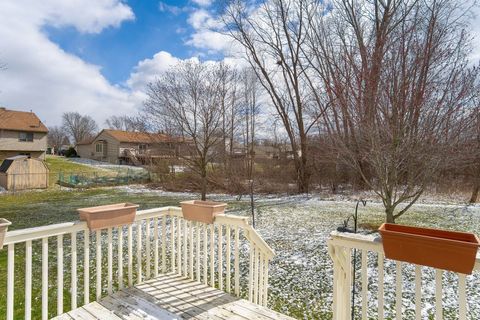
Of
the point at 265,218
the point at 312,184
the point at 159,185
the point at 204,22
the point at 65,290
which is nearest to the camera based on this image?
the point at 65,290

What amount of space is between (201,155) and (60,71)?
17.3 ft

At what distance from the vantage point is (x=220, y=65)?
1055cm

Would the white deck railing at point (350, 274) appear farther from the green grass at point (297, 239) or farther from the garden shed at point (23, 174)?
the garden shed at point (23, 174)

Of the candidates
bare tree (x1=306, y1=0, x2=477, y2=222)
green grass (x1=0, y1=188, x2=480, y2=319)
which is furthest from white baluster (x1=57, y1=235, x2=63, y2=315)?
bare tree (x1=306, y1=0, x2=477, y2=222)

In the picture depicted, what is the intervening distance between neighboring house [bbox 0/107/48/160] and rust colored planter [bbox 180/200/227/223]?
74.4 feet

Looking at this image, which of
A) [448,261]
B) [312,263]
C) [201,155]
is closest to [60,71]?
[201,155]

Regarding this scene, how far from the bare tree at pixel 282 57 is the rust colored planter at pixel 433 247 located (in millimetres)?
11637

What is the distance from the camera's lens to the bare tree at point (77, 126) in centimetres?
4150

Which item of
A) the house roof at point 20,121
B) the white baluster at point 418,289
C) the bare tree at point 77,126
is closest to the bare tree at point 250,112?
the white baluster at point 418,289

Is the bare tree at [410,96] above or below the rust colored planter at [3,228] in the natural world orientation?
above

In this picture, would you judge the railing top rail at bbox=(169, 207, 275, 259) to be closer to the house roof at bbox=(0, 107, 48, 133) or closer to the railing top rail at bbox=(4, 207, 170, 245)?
the railing top rail at bbox=(4, 207, 170, 245)

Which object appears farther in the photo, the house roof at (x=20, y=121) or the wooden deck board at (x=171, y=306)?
the house roof at (x=20, y=121)

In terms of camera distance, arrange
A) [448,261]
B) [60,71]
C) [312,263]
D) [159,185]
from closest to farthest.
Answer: [448,261] → [312,263] → [60,71] → [159,185]

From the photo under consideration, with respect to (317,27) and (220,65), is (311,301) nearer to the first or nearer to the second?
(220,65)
